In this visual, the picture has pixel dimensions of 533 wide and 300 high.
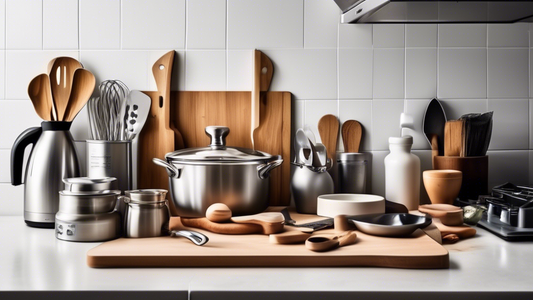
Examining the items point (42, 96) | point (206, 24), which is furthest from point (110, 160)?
point (206, 24)

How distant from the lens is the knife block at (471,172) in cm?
139

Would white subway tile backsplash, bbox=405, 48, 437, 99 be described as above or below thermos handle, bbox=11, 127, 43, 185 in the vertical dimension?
above

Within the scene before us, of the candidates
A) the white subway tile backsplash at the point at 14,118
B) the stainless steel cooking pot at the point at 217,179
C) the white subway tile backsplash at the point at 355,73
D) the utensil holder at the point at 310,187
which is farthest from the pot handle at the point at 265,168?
the white subway tile backsplash at the point at 14,118

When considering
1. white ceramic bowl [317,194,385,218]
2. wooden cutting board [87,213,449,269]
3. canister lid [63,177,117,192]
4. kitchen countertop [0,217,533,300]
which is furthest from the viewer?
white ceramic bowl [317,194,385,218]

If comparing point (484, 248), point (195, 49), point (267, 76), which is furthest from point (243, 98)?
point (484, 248)

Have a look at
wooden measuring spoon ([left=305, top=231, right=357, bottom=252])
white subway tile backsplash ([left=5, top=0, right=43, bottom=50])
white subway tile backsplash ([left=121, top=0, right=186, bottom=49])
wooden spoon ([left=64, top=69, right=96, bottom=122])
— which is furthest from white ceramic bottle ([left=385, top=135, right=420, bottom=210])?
white subway tile backsplash ([left=5, top=0, right=43, bottom=50])

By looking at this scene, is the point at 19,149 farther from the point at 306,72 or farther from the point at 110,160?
the point at 306,72

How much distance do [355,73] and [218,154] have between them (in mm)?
517

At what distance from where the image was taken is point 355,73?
1.49m

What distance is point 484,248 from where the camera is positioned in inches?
40.9

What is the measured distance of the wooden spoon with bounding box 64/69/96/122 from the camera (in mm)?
1361

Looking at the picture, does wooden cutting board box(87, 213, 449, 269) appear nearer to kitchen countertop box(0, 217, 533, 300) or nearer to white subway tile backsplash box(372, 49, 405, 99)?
kitchen countertop box(0, 217, 533, 300)

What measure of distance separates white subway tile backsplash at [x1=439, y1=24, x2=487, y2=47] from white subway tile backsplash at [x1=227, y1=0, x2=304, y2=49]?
1.40ft

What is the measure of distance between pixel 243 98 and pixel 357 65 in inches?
13.8
